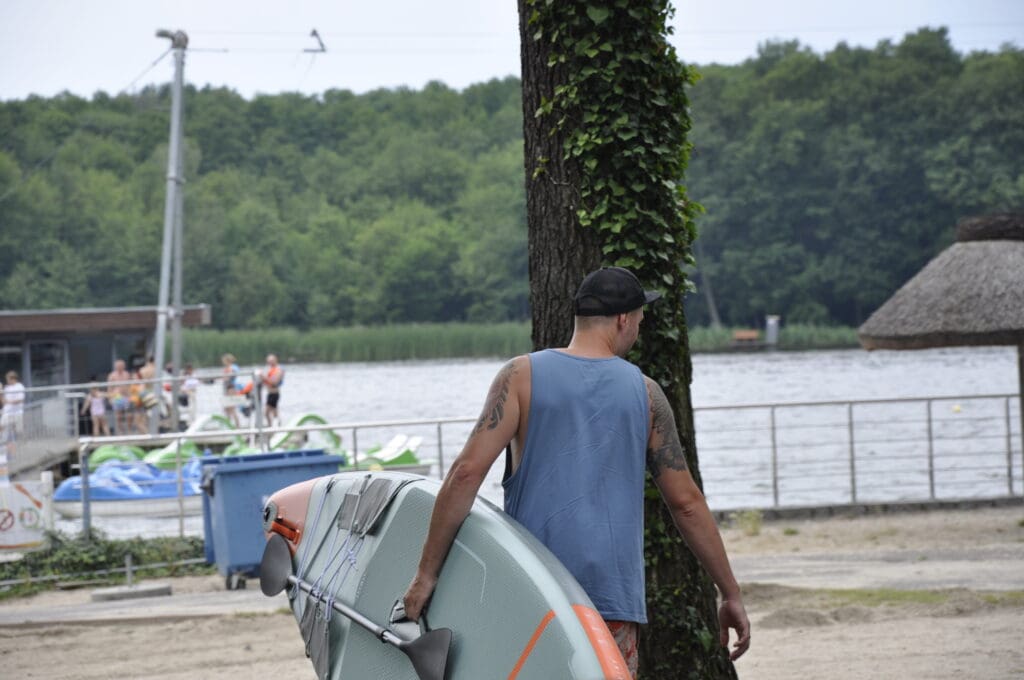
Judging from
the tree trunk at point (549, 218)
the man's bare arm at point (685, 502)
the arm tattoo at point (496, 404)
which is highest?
the tree trunk at point (549, 218)

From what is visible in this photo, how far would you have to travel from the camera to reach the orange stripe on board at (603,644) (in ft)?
12.3

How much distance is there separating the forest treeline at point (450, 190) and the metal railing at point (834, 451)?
124 feet

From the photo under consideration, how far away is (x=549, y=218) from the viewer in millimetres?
6312

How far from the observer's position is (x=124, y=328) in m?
34.0

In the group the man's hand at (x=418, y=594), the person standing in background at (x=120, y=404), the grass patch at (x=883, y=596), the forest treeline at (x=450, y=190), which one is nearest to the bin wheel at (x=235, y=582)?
the grass patch at (x=883, y=596)

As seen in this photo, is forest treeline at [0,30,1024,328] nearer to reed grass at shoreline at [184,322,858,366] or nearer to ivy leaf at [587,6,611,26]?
reed grass at shoreline at [184,322,858,366]

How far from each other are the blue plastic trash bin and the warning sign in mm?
1657

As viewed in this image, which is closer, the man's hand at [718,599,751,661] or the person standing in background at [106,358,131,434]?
the man's hand at [718,599,751,661]

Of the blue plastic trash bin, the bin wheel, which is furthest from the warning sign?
the bin wheel

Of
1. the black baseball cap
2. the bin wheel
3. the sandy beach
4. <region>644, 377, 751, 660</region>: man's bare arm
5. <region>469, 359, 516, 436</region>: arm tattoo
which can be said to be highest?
the black baseball cap

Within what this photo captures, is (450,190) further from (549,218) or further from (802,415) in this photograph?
(549,218)

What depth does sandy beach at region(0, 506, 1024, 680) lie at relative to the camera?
314 inches

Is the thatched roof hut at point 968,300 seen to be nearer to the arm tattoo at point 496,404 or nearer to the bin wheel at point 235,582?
the bin wheel at point 235,582

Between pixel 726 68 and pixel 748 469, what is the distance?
279 feet
